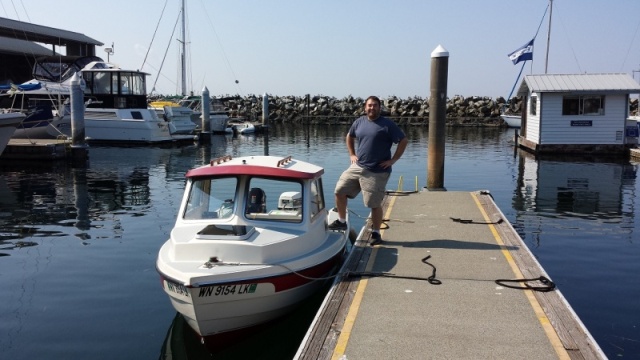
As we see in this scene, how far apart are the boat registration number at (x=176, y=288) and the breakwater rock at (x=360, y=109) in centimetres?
5760

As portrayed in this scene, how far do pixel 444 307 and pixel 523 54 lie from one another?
32333 millimetres

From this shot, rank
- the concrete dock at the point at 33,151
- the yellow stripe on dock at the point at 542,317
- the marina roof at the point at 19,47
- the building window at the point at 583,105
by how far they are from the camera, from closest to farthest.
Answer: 1. the yellow stripe on dock at the point at 542,317
2. the concrete dock at the point at 33,151
3. the building window at the point at 583,105
4. the marina roof at the point at 19,47

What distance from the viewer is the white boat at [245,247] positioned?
22.5 feet

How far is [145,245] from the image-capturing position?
12.6 metres

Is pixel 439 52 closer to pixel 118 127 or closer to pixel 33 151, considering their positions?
pixel 33 151

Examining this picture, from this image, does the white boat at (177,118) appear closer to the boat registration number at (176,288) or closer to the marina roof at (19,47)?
the marina roof at (19,47)

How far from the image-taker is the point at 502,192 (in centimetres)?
2017

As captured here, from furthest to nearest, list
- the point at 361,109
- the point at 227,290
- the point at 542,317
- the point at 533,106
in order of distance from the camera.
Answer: the point at 361,109 → the point at 533,106 → the point at 227,290 → the point at 542,317

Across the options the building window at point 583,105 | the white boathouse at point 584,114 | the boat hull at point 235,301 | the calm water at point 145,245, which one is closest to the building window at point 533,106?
the white boathouse at point 584,114

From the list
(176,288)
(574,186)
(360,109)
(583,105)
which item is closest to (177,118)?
(583,105)

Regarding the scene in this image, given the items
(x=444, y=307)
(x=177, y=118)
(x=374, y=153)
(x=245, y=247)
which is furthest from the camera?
(x=177, y=118)

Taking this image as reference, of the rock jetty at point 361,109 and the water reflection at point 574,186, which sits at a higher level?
the rock jetty at point 361,109

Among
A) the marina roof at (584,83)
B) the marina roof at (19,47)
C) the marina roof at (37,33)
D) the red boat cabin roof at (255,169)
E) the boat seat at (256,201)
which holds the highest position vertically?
the marina roof at (37,33)

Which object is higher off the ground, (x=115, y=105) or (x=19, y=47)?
(x=19, y=47)
